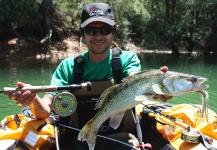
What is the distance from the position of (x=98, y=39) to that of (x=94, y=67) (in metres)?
0.31

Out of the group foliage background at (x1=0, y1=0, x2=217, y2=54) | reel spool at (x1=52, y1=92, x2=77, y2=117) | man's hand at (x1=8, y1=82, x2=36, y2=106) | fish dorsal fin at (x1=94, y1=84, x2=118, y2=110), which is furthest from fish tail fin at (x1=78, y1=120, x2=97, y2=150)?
foliage background at (x1=0, y1=0, x2=217, y2=54)

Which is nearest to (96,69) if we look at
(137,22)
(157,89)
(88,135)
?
(88,135)

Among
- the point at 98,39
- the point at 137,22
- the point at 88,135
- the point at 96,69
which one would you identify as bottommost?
the point at 88,135

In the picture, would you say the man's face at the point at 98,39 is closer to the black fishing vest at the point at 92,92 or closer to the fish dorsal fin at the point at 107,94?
the black fishing vest at the point at 92,92

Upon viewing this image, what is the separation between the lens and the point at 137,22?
30.5m

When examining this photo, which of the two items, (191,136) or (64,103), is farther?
(191,136)

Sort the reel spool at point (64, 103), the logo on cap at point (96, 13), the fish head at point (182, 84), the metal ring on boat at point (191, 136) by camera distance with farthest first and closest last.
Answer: the logo on cap at point (96, 13), the metal ring on boat at point (191, 136), the reel spool at point (64, 103), the fish head at point (182, 84)

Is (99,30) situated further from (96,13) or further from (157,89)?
(157,89)

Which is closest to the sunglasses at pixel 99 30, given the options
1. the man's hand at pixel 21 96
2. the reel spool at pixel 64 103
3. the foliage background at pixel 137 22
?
the reel spool at pixel 64 103

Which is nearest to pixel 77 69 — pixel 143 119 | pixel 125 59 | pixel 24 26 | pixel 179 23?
pixel 125 59

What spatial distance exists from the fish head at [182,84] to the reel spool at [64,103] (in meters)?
0.99

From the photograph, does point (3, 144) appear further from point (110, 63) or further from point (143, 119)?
point (143, 119)

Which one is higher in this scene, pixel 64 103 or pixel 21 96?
pixel 21 96

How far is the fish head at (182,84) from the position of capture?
8.00 ft
